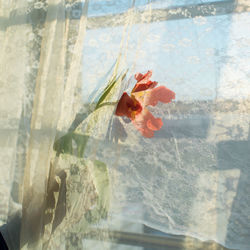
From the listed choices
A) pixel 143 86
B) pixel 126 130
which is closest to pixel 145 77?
pixel 143 86

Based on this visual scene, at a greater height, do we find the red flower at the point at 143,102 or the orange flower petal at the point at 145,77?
the orange flower petal at the point at 145,77

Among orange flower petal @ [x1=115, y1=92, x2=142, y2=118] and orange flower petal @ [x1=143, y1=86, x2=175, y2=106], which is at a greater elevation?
orange flower petal @ [x1=143, y1=86, x2=175, y2=106]

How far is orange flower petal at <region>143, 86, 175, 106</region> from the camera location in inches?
30.2

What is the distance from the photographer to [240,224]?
74 centimetres

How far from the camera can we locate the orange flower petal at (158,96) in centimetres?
77

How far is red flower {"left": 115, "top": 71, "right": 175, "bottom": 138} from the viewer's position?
0.77 metres

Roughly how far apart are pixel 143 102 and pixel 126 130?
0.29 feet

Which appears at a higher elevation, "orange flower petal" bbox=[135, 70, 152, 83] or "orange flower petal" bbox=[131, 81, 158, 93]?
"orange flower petal" bbox=[135, 70, 152, 83]

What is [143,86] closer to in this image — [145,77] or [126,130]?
[145,77]

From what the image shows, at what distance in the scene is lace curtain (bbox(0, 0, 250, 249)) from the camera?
2.49 ft

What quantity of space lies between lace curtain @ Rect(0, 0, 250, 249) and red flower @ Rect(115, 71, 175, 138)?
33 millimetres

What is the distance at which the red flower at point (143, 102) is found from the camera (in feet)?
2.51

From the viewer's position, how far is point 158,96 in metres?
0.77

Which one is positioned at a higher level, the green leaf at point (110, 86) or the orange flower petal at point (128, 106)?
the green leaf at point (110, 86)
